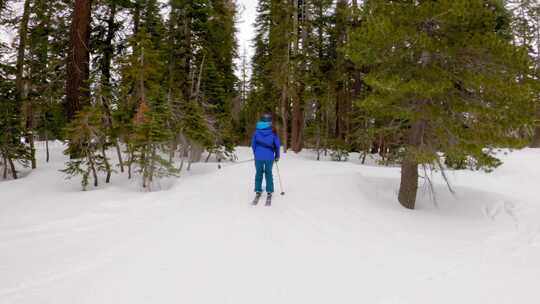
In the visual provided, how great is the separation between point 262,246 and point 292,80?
12559 millimetres

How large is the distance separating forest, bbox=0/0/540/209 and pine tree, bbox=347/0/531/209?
3cm

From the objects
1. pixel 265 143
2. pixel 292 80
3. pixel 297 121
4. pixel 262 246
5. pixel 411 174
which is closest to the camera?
pixel 262 246

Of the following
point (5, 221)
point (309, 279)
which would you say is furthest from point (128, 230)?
point (309, 279)

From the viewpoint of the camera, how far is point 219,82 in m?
15.7

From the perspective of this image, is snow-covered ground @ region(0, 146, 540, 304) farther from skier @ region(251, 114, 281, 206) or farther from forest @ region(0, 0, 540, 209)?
forest @ region(0, 0, 540, 209)

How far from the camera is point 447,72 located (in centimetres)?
644

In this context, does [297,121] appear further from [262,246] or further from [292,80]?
[262,246]

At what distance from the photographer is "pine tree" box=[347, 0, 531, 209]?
20.0 feet

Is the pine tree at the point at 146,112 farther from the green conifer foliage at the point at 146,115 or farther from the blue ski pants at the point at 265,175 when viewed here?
the blue ski pants at the point at 265,175

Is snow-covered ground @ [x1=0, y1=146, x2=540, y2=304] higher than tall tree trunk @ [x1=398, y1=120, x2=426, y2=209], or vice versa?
tall tree trunk @ [x1=398, y1=120, x2=426, y2=209]

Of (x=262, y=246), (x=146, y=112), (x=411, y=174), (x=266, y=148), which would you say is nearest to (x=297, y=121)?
(x=411, y=174)

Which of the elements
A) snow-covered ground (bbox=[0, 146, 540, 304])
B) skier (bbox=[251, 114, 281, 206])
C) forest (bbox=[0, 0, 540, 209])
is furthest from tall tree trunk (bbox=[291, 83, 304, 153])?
skier (bbox=[251, 114, 281, 206])

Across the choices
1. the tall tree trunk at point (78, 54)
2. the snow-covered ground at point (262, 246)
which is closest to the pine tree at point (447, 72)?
the snow-covered ground at point (262, 246)

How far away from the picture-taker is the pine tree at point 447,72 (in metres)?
6.09
